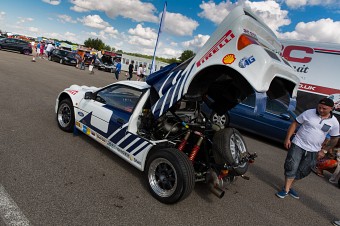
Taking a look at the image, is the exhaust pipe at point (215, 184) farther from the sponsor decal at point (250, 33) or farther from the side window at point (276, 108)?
the side window at point (276, 108)

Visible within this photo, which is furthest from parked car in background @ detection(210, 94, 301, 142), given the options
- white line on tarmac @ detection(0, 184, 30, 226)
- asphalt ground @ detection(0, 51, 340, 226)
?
white line on tarmac @ detection(0, 184, 30, 226)

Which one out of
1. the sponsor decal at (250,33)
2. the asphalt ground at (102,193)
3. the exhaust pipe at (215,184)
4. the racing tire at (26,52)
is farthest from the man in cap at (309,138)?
the racing tire at (26,52)

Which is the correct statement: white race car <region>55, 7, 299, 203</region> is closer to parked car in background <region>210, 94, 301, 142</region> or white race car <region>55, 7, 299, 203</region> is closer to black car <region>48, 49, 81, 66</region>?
parked car in background <region>210, 94, 301, 142</region>

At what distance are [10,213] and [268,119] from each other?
651 cm

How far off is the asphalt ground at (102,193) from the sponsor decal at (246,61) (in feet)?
6.22

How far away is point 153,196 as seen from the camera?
3.21m

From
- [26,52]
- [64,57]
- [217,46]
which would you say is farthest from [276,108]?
[26,52]

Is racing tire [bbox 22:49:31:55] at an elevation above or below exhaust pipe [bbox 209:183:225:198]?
above

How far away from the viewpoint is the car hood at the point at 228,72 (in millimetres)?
2400

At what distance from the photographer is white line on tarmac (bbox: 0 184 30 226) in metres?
2.31

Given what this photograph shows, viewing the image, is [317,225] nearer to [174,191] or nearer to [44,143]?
[174,191]

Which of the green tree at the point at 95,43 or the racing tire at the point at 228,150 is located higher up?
the green tree at the point at 95,43

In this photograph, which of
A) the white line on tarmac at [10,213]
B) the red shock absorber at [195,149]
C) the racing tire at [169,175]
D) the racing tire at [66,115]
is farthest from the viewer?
the racing tire at [66,115]

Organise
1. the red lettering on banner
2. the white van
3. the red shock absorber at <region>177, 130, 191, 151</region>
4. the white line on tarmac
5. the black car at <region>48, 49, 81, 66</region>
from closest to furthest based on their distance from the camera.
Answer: the white line on tarmac → the red shock absorber at <region>177, 130, 191, 151</region> → the white van → the red lettering on banner → the black car at <region>48, 49, 81, 66</region>
